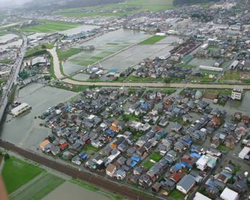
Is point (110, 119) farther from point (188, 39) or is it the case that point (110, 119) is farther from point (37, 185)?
point (188, 39)

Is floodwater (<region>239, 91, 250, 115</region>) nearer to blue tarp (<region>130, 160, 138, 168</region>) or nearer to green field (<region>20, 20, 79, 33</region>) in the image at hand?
blue tarp (<region>130, 160, 138, 168</region>)

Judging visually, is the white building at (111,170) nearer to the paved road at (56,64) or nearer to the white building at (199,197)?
the white building at (199,197)

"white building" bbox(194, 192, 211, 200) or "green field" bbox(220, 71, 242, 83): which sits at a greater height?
"green field" bbox(220, 71, 242, 83)

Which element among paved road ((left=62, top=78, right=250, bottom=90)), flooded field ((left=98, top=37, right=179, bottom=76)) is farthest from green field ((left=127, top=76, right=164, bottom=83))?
flooded field ((left=98, top=37, right=179, bottom=76))

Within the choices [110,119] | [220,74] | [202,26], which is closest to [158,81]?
[220,74]

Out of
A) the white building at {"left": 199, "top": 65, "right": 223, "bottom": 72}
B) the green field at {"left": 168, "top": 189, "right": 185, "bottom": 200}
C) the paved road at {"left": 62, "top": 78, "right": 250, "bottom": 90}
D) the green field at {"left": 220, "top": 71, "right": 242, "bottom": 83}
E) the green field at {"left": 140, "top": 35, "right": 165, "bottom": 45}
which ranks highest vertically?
the green field at {"left": 140, "top": 35, "right": 165, "bottom": 45}

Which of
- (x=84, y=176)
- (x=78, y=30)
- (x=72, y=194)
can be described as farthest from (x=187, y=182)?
(x=78, y=30)
